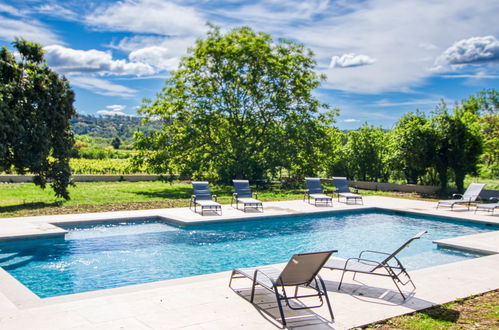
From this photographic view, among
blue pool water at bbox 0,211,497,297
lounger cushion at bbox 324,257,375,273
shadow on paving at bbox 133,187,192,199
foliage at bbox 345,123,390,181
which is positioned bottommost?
blue pool water at bbox 0,211,497,297

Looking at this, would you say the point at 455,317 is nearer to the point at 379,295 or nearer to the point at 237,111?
the point at 379,295

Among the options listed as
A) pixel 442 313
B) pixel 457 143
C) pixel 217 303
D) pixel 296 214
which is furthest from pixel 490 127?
pixel 217 303

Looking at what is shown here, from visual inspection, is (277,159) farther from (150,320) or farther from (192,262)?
(150,320)

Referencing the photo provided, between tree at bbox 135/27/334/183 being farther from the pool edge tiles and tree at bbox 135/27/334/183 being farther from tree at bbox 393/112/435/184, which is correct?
the pool edge tiles

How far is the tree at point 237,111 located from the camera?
21.9 m

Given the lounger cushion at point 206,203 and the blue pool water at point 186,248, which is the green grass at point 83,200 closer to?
the lounger cushion at point 206,203

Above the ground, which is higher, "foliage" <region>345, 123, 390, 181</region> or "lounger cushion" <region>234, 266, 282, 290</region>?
"foliage" <region>345, 123, 390, 181</region>

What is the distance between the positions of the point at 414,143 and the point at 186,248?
44.6ft

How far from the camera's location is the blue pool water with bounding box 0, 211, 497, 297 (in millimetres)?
7662

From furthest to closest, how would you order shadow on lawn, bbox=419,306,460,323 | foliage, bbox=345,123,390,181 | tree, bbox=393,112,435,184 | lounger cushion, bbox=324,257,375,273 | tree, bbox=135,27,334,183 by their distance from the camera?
foliage, bbox=345,123,390,181 < tree, bbox=135,27,334,183 < tree, bbox=393,112,435,184 < lounger cushion, bbox=324,257,375,273 < shadow on lawn, bbox=419,306,460,323

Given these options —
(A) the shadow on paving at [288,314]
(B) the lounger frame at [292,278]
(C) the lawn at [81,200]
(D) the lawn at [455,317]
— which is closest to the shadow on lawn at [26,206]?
(C) the lawn at [81,200]

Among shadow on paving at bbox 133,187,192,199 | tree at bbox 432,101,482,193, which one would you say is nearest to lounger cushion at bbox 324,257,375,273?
shadow on paving at bbox 133,187,192,199

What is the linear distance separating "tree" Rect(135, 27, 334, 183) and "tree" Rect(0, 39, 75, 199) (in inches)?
288

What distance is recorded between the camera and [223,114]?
74.2 feet
